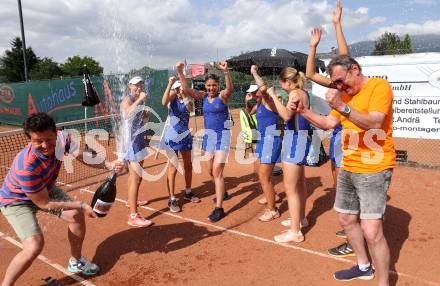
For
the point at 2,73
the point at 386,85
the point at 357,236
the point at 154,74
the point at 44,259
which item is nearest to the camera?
the point at 386,85

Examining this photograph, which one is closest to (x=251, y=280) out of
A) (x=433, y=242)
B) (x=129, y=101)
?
(x=433, y=242)

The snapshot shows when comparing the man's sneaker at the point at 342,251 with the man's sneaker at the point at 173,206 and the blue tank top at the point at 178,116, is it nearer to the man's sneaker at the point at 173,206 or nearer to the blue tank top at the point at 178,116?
the man's sneaker at the point at 173,206

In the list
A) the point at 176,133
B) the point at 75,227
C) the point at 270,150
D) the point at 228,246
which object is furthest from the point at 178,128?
the point at 75,227

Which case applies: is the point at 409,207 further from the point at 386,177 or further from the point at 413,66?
the point at 413,66

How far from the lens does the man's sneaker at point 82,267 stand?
4145mm

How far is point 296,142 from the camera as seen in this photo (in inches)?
180

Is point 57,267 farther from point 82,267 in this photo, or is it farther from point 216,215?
point 216,215

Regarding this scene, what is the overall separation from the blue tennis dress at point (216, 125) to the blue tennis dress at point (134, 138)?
1.05m

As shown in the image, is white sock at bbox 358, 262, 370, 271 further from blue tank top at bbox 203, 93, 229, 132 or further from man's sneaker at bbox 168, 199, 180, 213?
man's sneaker at bbox 168, 199, 180, 213

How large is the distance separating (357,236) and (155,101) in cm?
1263

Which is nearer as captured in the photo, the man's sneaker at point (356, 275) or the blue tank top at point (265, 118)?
the man's sneaker at point (356, 275)

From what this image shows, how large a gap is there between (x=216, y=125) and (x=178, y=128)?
77 centimetres

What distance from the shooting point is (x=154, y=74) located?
50.0 ft

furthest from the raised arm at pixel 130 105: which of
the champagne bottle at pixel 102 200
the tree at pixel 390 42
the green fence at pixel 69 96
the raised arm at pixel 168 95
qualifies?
the tree at pixel 390 42
